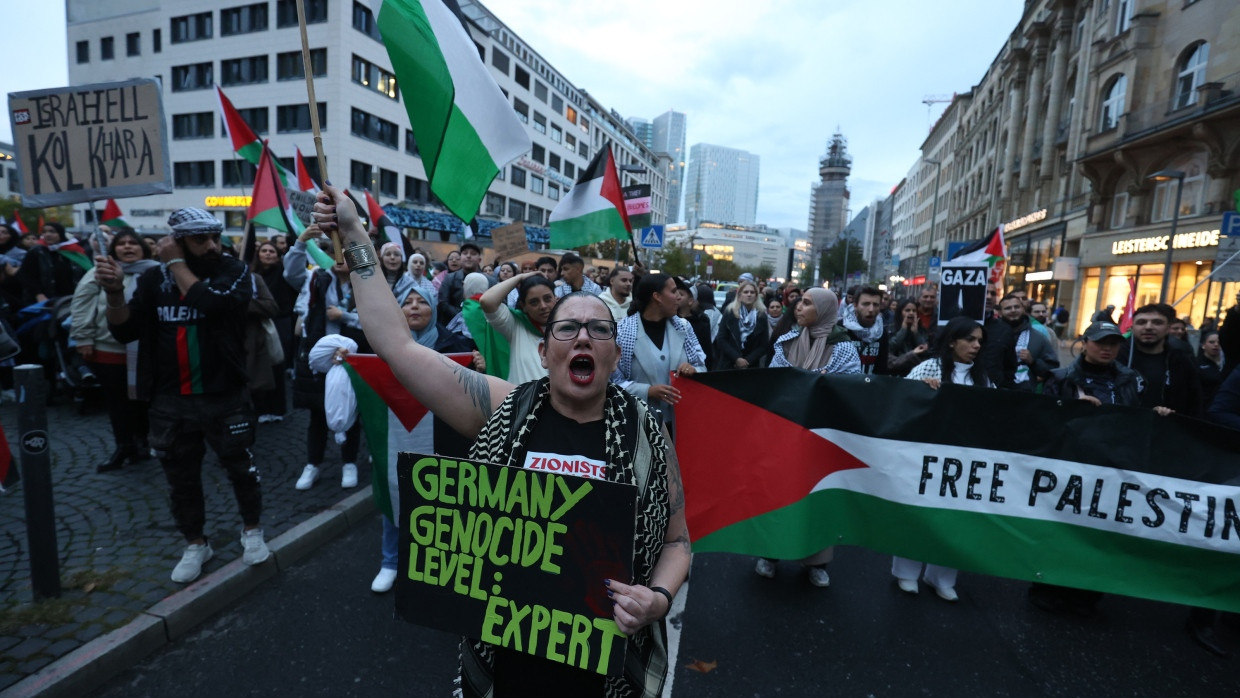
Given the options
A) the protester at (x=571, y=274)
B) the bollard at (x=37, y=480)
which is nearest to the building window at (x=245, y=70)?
the protester at (x=571, y=274)

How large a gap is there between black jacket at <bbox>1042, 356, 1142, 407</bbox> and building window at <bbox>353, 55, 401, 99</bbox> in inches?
1506

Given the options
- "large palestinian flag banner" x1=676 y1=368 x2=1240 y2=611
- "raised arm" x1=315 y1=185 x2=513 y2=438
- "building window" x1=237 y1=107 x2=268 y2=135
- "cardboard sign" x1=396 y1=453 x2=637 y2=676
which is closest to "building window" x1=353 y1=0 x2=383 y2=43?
"building window" x1=237 y1=107 x2=268 y2=135

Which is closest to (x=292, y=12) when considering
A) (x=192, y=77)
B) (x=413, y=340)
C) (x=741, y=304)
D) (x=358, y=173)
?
(x=358, y=173)

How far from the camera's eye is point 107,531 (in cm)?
428

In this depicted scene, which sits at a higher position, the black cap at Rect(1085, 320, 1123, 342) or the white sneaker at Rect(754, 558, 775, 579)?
the black cap at Rect(1085, 320, 1123, 342)

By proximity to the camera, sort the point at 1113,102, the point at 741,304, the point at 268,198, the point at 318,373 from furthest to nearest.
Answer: the point at 1113,102 < the point at 741,304 < the point at 268,198 < the point at 318,373

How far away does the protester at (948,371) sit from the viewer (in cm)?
414

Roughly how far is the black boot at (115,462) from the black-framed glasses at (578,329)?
555 centimetres

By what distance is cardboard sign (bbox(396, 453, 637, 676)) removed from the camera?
4.97 ft

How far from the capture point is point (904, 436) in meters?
3.75

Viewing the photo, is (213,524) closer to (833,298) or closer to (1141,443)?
(833,298)

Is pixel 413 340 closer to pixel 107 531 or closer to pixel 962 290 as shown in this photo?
pixel 107 531

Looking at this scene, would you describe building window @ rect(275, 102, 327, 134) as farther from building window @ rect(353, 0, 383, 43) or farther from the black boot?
the black boot

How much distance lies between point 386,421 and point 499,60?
167 feet
